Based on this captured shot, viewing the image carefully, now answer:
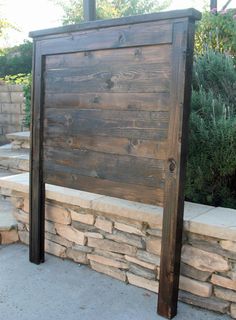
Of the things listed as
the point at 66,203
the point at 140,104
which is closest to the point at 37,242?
the point at 66,203

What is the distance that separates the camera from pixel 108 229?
263cm

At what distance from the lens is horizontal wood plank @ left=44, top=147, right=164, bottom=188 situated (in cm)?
219

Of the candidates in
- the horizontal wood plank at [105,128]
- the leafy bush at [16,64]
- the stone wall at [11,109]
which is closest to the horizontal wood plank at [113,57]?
the horizontal wood plank at [105,128]

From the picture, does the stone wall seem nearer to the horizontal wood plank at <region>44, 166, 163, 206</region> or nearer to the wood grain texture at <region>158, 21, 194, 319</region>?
the horizontal wood plank at <region>44, 166, 163, 206</region>

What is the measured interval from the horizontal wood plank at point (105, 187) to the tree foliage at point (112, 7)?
10.4 m

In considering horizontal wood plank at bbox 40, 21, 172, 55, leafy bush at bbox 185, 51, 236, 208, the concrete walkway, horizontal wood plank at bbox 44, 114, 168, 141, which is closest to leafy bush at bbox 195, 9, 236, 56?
leafy bush at bbox 185, 51, 236, 208

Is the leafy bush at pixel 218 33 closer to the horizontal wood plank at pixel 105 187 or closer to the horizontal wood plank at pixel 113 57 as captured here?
the horizontal wood plank at pixel 113 57

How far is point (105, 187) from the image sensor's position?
2430mm

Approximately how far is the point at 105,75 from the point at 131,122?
0.35 meters

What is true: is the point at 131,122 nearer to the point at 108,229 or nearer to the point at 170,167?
the point at 170,167

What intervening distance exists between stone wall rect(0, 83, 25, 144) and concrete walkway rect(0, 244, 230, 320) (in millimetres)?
3659

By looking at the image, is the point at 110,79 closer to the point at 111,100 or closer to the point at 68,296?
the point at 111,100

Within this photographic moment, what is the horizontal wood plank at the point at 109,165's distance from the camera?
2186mm

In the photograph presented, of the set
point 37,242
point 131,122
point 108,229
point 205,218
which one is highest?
point 131,122
